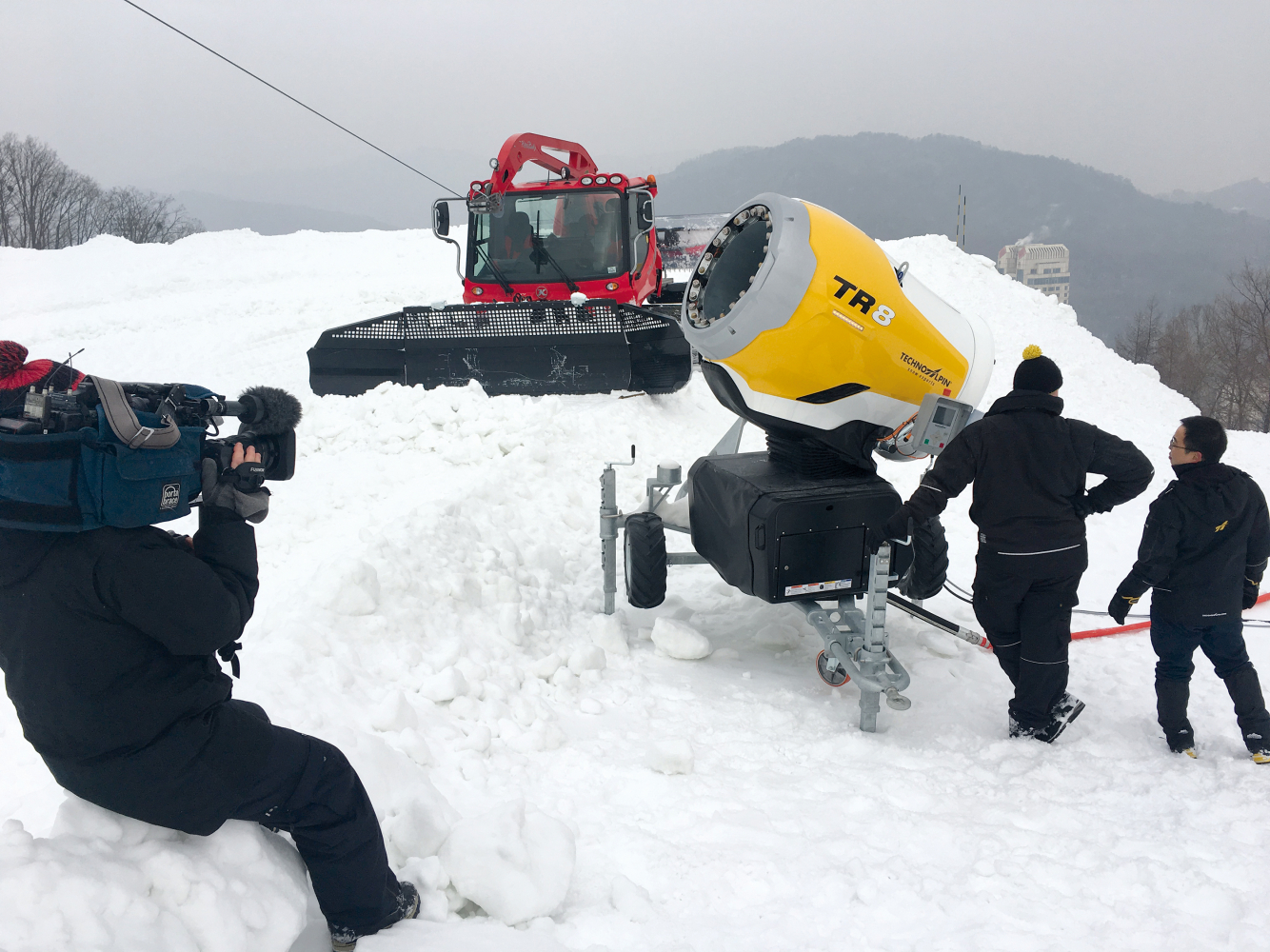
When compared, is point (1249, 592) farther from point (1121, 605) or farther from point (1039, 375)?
point (1039, 375)

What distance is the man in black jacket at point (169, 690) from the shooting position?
5.42 feet

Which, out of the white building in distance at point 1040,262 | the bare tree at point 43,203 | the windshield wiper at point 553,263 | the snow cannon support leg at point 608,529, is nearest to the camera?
the snow cannon support leg at point 608,529

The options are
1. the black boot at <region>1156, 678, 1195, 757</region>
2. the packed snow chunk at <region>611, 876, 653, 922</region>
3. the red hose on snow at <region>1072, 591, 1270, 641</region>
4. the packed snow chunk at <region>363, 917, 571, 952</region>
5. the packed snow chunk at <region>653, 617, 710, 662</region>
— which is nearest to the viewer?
the packed snow chunk at <region>363, 917, 571, 952</region>

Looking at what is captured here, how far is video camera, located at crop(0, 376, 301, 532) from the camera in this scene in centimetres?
157

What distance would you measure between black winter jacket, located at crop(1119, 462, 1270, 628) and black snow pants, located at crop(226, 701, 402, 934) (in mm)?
3055

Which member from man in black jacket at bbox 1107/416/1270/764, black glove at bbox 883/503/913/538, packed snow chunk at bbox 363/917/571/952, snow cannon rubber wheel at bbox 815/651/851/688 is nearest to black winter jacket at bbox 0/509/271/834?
packed snow chunk at bbox 363/917/571/952

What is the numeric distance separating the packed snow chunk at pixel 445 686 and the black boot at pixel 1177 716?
112 inches

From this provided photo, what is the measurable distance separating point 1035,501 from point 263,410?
114 inches

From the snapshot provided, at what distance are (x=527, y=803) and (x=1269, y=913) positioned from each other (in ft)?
7.38

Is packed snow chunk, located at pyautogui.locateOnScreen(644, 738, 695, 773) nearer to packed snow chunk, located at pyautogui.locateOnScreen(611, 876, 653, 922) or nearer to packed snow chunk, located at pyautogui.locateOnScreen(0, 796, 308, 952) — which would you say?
packed snow chunk, located at pyautogui.locateOnScreen(611, 876, 653, 922)

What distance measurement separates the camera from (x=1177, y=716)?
3.36 metres

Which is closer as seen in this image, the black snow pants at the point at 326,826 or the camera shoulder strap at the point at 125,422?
the camera shoulder strap at the point at 125,422

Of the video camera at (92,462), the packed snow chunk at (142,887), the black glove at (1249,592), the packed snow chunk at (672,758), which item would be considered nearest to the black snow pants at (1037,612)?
the black glove at (1249,592)

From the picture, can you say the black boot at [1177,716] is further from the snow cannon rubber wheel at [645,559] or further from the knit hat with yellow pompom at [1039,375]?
the snow cannon rubber wheel at [645,559]
